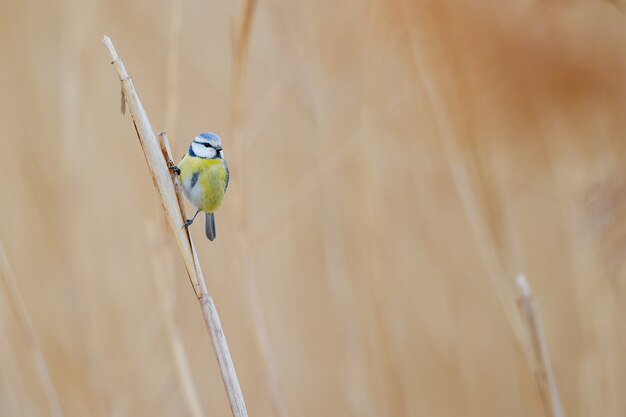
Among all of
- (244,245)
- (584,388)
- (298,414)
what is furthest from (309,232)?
(584,388)

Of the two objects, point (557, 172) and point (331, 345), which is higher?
point (557, 172)

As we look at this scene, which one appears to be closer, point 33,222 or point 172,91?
point 172,91

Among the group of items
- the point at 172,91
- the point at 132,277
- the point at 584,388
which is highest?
the point at 172,91

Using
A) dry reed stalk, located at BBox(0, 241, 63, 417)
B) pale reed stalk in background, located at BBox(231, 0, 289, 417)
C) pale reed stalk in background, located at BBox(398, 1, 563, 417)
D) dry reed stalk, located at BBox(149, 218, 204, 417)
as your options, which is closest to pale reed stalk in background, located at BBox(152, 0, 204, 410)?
dry reed stalk, located at BBox(149, 218, 204, 417)

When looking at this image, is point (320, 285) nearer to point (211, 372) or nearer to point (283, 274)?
point (283, 274)

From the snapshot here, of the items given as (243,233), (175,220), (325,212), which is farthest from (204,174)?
(325,212)
